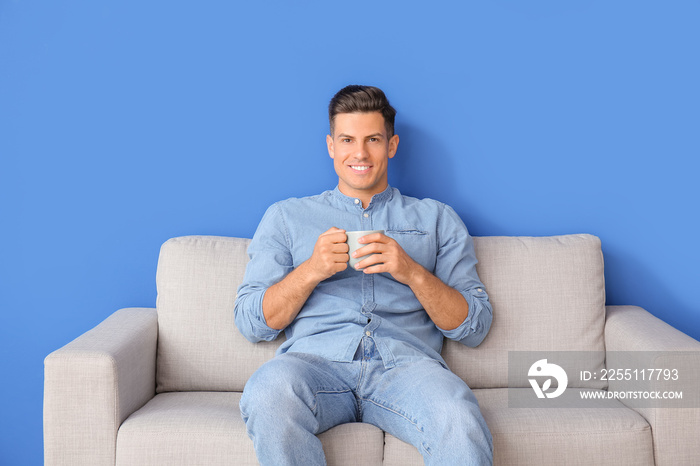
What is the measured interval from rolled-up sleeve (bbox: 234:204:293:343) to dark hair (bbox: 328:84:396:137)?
41 cm

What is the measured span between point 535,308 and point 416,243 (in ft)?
1.50

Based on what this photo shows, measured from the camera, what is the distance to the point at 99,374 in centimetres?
167

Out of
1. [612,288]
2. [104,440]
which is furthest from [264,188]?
[612,288]

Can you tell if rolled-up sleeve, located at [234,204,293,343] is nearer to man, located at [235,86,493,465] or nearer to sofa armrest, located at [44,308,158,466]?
man, located at [235,86,493,465]

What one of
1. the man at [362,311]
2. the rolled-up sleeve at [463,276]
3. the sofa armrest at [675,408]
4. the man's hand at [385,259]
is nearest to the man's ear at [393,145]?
the man at [362,311]

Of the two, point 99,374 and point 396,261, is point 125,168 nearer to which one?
point 99,374

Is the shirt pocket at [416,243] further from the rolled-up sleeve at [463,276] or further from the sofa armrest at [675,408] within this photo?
the sofa armrest at [675,408]

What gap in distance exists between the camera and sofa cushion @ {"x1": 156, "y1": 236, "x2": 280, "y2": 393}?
2027mm

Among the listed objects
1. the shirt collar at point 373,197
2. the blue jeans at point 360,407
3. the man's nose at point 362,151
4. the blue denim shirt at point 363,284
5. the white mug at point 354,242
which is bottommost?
the blue jeans at point 360,407

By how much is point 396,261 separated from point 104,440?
910 millimetres

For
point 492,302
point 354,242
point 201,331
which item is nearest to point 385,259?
point 354,242

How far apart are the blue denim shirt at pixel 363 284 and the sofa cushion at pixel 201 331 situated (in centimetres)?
10

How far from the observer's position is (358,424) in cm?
167

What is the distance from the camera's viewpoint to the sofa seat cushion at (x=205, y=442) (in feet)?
5.28
